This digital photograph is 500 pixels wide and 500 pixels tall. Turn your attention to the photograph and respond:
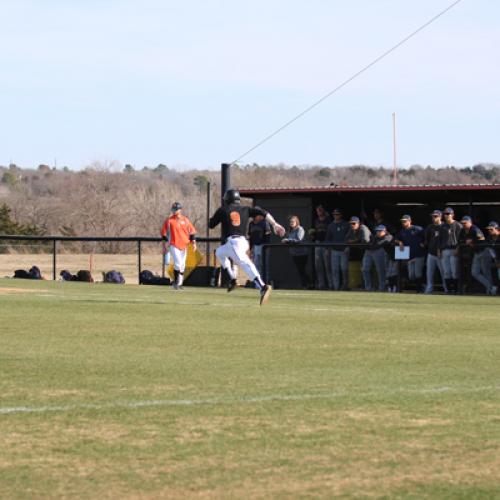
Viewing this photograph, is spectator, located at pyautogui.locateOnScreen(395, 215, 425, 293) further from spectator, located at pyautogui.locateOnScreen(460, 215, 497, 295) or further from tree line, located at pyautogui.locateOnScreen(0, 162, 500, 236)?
tree line, located at pyautogui.locateOnScreen(0, 162, 500, 236)

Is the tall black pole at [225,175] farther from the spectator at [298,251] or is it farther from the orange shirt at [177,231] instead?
the orange shirt at [177,231]

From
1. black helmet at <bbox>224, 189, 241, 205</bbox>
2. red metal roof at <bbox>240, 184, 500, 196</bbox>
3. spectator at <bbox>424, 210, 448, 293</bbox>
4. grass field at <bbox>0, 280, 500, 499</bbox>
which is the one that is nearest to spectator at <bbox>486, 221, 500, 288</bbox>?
spectator at <bbox>424, 210, 448, 293</bbox>

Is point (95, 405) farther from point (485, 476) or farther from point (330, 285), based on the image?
point (330, 285)

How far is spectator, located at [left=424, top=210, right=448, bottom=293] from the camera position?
96.1 feet

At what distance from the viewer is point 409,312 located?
19781mm

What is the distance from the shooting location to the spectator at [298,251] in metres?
32.7

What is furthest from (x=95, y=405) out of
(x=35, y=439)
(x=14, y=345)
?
(x=14, y=345)

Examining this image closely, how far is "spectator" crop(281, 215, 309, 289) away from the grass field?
16325mm

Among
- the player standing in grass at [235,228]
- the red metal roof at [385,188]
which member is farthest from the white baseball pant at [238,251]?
the red metal roof at [385,188]

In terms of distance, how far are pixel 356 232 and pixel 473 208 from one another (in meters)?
5.49

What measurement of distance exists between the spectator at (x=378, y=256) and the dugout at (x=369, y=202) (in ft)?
9.53

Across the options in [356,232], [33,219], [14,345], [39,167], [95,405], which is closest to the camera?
[95,405]

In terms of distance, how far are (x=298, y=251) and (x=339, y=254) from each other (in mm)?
1465

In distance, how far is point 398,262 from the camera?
30.8m
